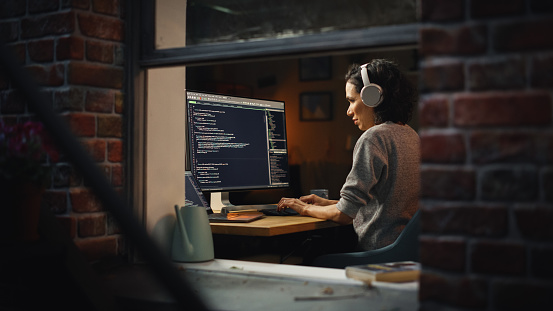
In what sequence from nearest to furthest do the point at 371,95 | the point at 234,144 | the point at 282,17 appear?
the point at 282,17, the point at 371,95, the point at 234,144

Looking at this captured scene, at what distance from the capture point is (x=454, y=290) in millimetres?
1049

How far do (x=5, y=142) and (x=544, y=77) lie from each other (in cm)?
128

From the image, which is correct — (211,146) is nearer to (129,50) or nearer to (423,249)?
(129,50)

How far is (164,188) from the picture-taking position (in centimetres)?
180

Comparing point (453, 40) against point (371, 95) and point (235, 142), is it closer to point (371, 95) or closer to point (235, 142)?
point (371, 95)

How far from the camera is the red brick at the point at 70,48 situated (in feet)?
5.16

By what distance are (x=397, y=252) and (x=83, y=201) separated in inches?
45.7

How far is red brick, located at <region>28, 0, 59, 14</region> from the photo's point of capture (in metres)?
1.60

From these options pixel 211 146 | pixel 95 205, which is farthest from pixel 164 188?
pixel 211 146

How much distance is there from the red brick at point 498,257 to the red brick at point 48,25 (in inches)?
49.4

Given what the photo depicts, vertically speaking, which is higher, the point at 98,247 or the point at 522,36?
the point at 522,36

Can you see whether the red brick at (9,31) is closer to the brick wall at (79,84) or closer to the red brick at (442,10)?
the brick wall at (79,84)

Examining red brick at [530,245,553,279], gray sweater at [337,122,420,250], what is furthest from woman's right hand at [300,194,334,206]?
red brick at [530,245,553,279]

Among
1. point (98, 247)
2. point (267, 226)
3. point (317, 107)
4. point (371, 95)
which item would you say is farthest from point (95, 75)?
point (317, 107)
